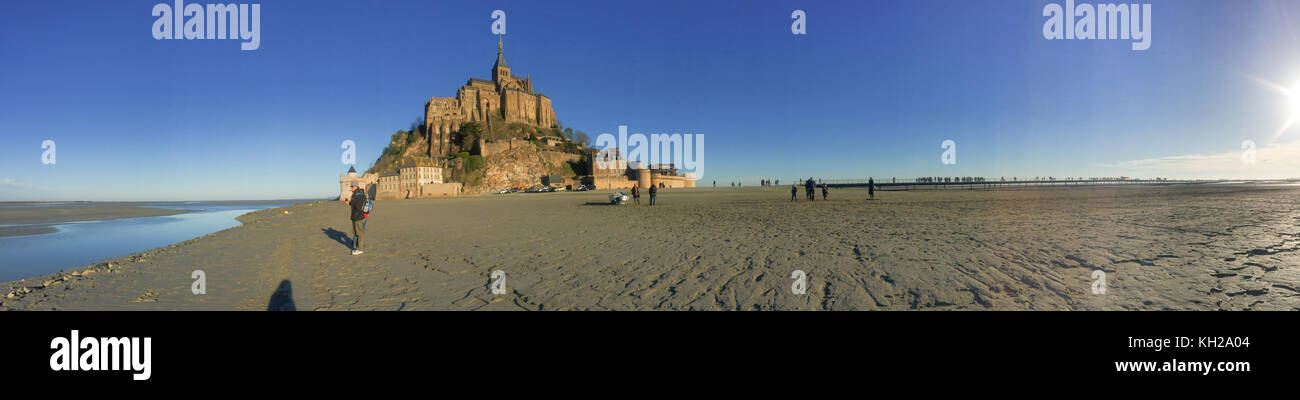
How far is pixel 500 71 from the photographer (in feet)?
301

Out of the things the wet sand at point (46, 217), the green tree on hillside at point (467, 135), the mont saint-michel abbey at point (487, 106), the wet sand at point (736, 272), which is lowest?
the wet sand at point (46, 217)

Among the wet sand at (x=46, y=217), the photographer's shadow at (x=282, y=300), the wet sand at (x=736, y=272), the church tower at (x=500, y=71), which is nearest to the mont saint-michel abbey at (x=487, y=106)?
the church tower at (x=500, y=71)

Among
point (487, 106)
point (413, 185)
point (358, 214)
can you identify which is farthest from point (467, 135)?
point (358, 214)

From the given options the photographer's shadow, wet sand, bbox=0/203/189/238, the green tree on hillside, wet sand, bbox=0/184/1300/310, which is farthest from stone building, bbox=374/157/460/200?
the photographer's shadow

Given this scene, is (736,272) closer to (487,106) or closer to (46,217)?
(46,217)

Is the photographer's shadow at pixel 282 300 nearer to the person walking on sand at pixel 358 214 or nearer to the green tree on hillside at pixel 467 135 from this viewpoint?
the person walking on sand at pixel 358 214

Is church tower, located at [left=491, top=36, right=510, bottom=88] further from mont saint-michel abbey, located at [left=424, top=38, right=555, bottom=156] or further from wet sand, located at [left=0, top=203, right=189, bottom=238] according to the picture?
wet sand, located at [left=0, top=203, right=189, bottom=238]

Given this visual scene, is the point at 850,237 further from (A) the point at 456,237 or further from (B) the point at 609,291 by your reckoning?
(A) the point at 456,237

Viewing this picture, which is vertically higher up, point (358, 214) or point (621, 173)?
point (621, 173)

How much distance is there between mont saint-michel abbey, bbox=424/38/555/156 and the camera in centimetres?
7756

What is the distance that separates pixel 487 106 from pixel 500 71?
45.9ft

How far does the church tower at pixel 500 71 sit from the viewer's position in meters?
91.4

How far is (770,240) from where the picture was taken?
9.08 meters
